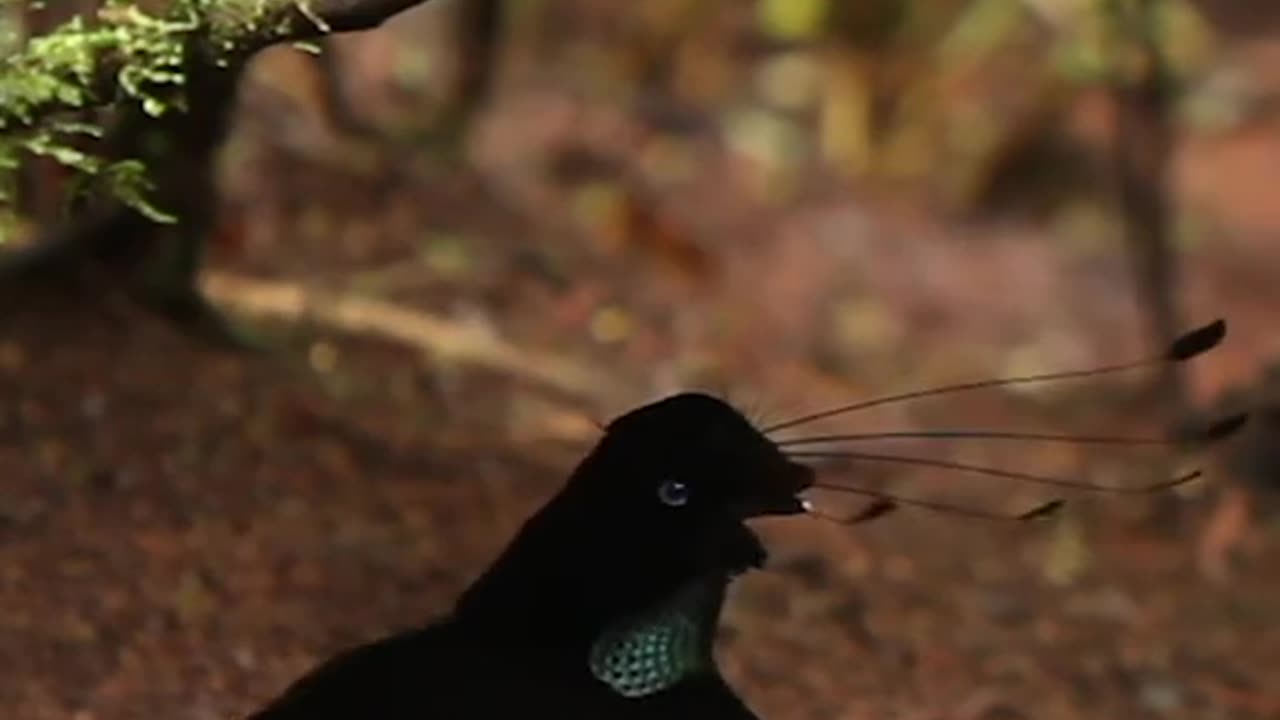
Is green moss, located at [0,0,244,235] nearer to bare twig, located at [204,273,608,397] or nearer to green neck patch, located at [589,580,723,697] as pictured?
green neck patch, located at [589,580,723,697]

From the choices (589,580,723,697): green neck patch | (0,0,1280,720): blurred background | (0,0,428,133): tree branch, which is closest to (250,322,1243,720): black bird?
(589,580,723,697): green neck patch

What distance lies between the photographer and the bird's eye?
6.70 feet

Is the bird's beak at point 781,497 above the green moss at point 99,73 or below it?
below

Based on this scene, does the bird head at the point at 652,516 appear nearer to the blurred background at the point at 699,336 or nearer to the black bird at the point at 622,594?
the black bird at the point at 622,594

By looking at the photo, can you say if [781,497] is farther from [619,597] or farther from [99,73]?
[99,73]

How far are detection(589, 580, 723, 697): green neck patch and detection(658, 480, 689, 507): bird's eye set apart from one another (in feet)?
0.20

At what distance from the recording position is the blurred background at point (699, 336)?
3131mm

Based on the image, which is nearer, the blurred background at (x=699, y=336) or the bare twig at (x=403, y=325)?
the blurred background at (x=699, y=336)

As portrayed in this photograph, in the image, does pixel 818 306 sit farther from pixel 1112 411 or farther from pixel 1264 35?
pixel 1264 35

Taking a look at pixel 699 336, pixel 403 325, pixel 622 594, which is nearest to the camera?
pixel 622 594

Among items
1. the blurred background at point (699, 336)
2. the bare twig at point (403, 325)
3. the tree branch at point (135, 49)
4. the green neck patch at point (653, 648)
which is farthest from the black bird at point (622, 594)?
the bare twig at point (403, 325)

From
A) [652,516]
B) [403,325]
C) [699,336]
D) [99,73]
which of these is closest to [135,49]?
[99,73]

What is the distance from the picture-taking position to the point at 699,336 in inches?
200

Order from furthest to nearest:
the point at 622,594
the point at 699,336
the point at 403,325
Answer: the point at 699,336
the point at 403,325
the point at 622,594
